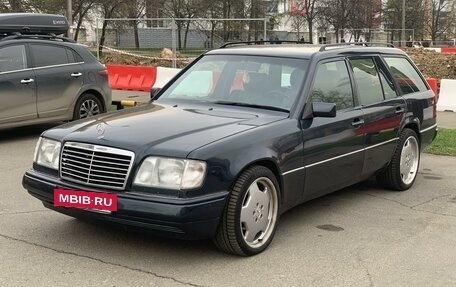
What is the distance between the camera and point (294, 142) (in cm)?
466

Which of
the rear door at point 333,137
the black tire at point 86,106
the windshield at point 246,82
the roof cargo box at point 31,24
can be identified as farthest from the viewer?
the black tire at point 86,106

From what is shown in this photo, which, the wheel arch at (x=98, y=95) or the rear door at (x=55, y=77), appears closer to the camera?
the rear door at (x=55, y=77)

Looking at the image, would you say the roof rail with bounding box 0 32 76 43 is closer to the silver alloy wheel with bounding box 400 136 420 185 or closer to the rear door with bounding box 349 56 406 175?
the rear door with bounding box 349 56 406 175

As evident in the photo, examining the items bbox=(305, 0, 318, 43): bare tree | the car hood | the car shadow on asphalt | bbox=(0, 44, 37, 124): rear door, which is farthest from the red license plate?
bbox=(305, 0, 318, 43): bare tree

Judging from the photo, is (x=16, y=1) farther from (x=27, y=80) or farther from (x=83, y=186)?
(x=83, y=186)

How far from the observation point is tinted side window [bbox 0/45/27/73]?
8.69m

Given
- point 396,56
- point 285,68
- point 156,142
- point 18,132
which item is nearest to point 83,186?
point 156,142

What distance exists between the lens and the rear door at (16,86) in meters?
8.63

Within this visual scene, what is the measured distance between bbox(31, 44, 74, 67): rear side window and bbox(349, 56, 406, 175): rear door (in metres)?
5.46

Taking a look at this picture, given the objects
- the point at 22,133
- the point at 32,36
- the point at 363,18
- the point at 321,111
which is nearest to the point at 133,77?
the point at 22,133

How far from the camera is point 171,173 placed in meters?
3.90

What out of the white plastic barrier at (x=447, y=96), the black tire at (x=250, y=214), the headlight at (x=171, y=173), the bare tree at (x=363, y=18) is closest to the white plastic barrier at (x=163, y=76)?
the white plastic barrier at (x=447, y=96)

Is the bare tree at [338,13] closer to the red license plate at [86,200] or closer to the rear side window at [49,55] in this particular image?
the rear side window at [49,55]

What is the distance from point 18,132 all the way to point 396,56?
6581 mm
